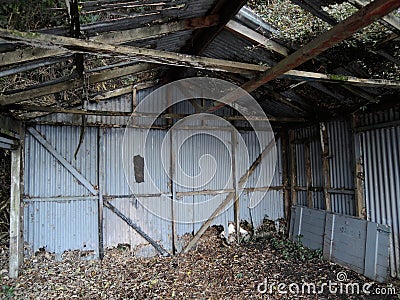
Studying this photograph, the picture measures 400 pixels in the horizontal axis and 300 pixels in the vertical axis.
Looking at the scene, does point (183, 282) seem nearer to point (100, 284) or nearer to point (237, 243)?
point (100, 284)

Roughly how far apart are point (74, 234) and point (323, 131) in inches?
196

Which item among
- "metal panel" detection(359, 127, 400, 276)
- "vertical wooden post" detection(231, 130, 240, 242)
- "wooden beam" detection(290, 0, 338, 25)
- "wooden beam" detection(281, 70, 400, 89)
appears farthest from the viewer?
"vertical wooden post" detection(231, 130, 240, 242)

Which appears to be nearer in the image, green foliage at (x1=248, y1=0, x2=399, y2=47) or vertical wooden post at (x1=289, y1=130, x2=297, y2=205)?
green foliage at (x1=248, y1=0, x2=399, y2=47)

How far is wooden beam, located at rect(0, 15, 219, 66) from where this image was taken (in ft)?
8.23

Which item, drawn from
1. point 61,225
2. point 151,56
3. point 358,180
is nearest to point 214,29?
point 151,56

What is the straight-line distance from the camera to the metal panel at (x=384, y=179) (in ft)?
13.4

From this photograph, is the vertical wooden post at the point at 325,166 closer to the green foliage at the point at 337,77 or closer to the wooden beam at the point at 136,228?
the green foliage at the point at 337,77

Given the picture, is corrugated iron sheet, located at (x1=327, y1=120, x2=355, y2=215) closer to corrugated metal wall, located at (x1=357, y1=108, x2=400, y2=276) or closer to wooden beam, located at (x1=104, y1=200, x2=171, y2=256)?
corrugated metal wall, located at (x1=357, y1=108, x2=400, y2=276)

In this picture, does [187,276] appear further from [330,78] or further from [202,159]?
[330,78]

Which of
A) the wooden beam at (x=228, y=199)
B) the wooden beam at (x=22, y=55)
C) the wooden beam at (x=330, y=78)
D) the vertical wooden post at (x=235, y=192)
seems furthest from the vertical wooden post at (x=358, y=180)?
the wooden beam at (x=22, y=55)

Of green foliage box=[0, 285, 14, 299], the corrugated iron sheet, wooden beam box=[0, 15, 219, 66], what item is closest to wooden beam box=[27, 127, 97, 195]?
green foliage box=[0, 285, 14, 299]

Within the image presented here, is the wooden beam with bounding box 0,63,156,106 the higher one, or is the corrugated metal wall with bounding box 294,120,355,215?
the wooden beam with bounding box 0,63,156,106

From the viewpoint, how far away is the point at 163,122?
5.80 meters

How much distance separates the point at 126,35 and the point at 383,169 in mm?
4060
